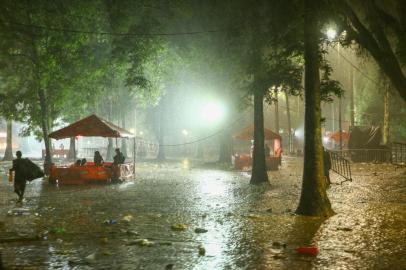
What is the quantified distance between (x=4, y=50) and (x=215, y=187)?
49.4 feet

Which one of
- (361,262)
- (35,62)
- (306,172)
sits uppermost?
(35,62)

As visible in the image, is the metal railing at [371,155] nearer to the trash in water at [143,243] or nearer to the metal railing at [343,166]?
the metal railing at [343,166]

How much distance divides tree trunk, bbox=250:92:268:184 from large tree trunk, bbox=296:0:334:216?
8124 mm

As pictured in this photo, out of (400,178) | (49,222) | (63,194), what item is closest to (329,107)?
(400,178)

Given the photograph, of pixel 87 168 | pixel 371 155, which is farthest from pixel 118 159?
pixel 371 155

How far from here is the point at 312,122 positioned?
12.9 m

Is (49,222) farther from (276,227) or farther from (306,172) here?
(306,172)

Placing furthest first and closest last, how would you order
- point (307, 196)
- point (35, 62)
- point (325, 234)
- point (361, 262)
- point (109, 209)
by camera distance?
point (35, 62)
point (109, 209)
point (307, 196)
point (325, 234)
point (361, 262)

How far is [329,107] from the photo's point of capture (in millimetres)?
75750

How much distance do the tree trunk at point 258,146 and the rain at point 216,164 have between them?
62 mm

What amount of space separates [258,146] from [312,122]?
8943 millimetres

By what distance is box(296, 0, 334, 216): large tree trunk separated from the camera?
12.7 meters

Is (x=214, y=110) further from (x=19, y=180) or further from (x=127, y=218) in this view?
(x=127, y=218)

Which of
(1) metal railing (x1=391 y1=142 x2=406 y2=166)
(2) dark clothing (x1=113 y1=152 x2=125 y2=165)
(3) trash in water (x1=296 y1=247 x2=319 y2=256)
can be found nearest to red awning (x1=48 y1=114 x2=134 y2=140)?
(2) dark clothing (x1=113 y1=152 x2=125 y2=165)
